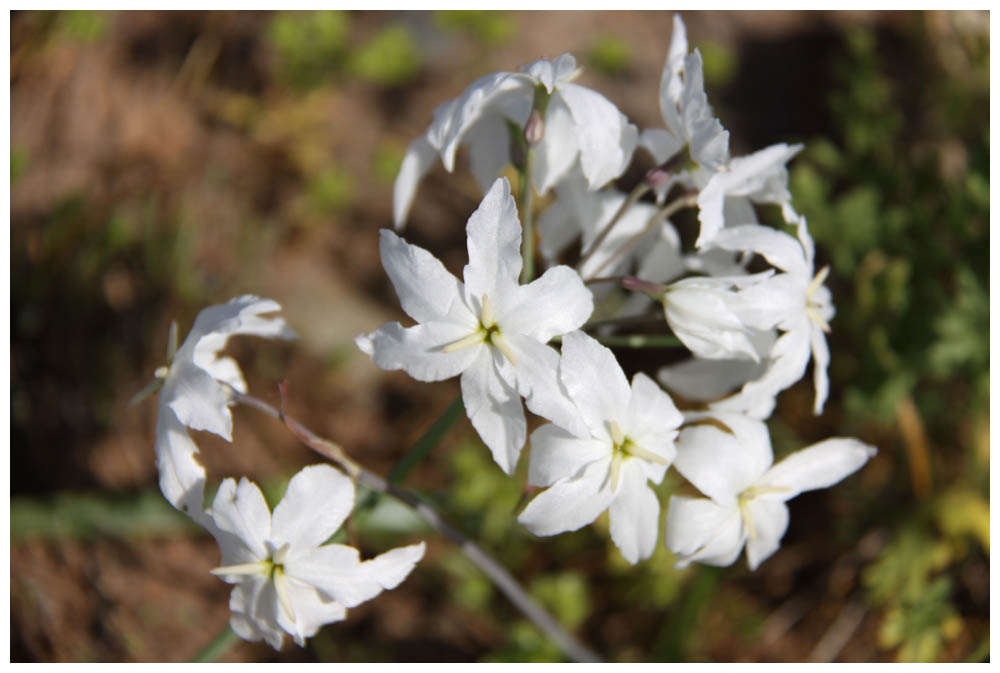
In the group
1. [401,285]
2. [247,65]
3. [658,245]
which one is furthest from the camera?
[247,65]

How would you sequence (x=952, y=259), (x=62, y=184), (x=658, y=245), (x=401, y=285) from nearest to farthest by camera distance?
1. (x=401, y=285)
2. (x=658, y=245)
3. (x=952, y=259)
4. (x=62, y=184)

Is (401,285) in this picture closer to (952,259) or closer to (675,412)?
(675,412)

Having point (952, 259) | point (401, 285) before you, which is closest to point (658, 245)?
point (401, 285)

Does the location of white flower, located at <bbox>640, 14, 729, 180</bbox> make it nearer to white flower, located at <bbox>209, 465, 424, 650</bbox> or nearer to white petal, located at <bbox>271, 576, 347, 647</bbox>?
white flower, located at <bbox>209, 465, 424, 650</bbox>

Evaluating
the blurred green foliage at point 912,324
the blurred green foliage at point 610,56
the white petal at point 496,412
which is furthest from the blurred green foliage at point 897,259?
the white petal at point 496,412

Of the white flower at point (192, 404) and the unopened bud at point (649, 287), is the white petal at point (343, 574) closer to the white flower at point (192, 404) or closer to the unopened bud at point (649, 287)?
the white flower at point (192, 404)
